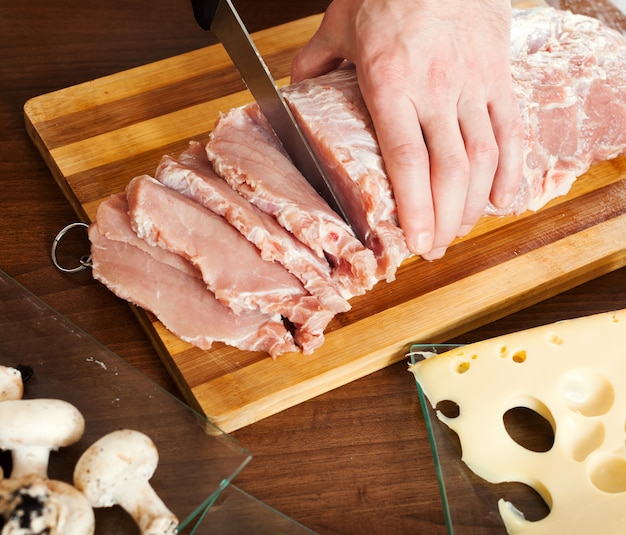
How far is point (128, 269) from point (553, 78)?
1.70m

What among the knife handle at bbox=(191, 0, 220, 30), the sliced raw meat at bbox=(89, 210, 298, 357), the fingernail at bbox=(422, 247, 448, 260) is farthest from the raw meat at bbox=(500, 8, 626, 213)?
the knife handle at bbox=(191, 0, 220, 30)

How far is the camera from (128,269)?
7.95ft

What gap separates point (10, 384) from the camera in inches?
79.8

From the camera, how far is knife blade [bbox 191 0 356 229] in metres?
2.42

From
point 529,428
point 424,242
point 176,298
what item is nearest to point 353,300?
point 424,242

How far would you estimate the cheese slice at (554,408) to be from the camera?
2002 mm

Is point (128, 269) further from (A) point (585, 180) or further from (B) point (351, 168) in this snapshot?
(A) point (585, 180)

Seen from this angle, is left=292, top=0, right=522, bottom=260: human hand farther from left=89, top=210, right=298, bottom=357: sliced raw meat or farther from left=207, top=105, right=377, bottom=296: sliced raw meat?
left=89, top=210, right=298, bottom=357: sliced raw meat

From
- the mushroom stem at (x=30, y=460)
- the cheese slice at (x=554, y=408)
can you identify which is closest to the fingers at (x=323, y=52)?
the cheese slice at (x=554, y=408)

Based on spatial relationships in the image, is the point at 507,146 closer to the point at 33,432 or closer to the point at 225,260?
the point at 225,260

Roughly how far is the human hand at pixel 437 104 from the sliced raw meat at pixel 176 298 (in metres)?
0.58

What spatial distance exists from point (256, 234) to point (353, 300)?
416mm

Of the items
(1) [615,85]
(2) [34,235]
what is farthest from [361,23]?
(2) [34,235]

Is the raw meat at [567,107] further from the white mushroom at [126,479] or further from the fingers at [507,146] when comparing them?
the white mushroom at [126,479]
